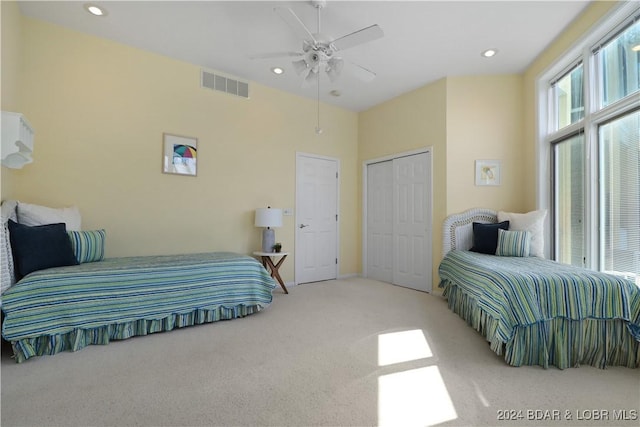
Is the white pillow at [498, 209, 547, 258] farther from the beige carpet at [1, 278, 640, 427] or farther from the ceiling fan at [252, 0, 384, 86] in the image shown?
the ceiling fan at [252, 0, 384, 86]

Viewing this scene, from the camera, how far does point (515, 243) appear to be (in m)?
3.24

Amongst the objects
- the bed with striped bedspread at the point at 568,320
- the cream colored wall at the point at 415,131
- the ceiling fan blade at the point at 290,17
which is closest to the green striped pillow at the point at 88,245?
the ceiling fan blade at the point at 290,17

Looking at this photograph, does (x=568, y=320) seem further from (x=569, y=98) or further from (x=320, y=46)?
(x=320, y=46)

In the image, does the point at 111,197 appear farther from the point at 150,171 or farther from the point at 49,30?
the point at 49,30

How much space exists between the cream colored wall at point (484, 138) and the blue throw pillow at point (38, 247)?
418cm

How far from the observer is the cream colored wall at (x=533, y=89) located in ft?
9.56

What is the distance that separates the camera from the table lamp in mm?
3943

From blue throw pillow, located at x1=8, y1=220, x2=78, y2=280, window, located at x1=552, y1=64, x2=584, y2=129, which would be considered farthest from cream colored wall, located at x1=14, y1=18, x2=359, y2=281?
window, located at x1=552, y1=64, x2=584, y2=129

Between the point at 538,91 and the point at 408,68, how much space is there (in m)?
1.57

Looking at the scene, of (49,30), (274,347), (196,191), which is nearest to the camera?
(274,347)

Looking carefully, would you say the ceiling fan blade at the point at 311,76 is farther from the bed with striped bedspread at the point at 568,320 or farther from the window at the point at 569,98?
the window at the point at 569,98

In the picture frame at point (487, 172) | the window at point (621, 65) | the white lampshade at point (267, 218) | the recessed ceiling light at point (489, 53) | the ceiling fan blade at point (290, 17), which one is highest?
the recessed ceiling light at point (489, 53)

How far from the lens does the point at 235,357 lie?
7.21 feet

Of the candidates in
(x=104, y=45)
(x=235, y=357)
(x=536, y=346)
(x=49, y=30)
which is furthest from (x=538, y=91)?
(x=49, y=30)
